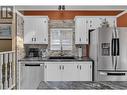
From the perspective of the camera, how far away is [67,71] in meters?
4.96

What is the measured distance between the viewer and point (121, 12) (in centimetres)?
564

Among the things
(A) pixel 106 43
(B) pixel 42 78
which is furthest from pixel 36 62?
(A) pixel 106 43

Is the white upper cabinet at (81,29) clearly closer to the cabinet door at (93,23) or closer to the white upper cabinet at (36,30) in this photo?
the cabinet door at (93,23)

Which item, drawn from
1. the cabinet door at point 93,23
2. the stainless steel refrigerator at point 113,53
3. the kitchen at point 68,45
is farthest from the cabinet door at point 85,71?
the cabinet door at point 93,23

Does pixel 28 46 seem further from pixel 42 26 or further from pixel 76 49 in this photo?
pixel 76 49

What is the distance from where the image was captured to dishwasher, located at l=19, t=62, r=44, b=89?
15.8ft

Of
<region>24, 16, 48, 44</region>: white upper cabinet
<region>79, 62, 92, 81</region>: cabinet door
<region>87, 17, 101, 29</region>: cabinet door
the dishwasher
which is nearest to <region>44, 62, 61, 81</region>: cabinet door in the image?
the dishwasher

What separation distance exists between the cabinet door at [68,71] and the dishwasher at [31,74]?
528mm

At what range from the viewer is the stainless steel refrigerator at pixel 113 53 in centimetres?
447

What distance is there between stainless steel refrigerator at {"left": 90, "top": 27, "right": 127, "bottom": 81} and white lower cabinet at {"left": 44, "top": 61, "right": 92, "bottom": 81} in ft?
1.62

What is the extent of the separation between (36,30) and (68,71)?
1.43 m

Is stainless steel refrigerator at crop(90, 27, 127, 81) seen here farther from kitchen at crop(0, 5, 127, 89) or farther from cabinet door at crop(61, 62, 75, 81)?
cabinet door at crop(61, 62, 75, 81)

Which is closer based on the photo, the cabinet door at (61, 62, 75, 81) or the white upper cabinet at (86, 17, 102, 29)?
the cabinet door at (61, 62, 75, 81)

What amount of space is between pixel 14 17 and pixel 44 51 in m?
1.55
